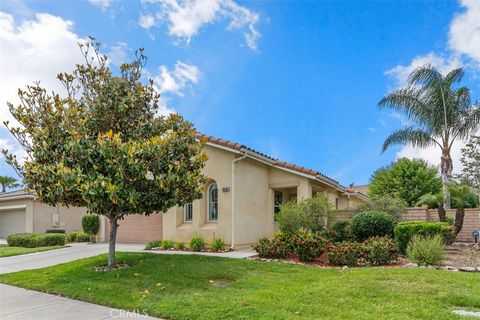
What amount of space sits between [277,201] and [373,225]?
5463 millimetres

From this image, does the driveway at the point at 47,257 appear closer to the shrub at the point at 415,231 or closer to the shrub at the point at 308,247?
the shrub at the point at 308,247

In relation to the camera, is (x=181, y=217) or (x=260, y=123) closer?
(x=181, y=217)

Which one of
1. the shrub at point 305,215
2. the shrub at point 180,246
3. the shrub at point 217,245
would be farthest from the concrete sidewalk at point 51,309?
the shrub at point 305,215

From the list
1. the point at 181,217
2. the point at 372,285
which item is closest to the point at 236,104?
the point at 181,217

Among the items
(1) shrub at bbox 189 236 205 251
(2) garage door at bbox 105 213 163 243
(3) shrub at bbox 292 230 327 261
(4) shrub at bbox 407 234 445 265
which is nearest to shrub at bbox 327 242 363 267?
(3) shrub at bbox 292 230 327 261

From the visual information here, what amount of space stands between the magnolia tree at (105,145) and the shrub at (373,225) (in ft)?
22.2

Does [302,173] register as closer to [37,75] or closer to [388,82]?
[388,82]

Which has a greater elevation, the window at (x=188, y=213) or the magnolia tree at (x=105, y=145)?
the magnolia tree at (x=105, y=145)

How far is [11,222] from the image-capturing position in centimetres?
2861

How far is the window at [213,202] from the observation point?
16281mm

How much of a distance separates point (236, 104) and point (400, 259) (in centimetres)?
920

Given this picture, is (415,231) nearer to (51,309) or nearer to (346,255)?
(346,255)

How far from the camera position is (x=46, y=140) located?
9.92 metres

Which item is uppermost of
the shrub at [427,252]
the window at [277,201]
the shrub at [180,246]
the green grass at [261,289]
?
the window at [277,201]
